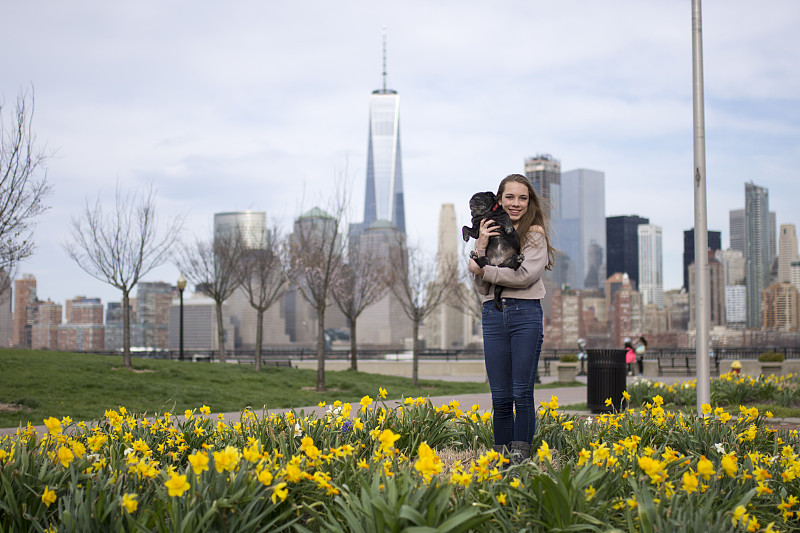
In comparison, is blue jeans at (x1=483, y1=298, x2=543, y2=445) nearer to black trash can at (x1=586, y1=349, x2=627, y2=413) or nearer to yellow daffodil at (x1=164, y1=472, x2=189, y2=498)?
yellow daffodil at (x1=164, y1=472, x2=189, y2=498)

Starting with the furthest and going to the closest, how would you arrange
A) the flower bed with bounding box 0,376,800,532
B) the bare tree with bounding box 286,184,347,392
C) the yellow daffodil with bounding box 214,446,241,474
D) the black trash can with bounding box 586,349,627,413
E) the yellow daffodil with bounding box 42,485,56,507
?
the bare tree with bounding box 286,184,347,392
the black trash can with bounding box 586,349,627,413
the yellow daffodil with bounding box 42,485,56,507
the yellow daffodil with bounding box 214,446,241,474
the flower bed with bounding box 0,376,800,532

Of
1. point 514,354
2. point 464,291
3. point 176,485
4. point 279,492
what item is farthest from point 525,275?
point 464,291

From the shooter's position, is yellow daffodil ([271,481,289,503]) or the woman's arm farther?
the woman's arm

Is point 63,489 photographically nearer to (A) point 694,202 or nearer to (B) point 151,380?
(A) point 694,202

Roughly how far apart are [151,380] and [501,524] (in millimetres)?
14249

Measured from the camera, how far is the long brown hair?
4891 millimetres

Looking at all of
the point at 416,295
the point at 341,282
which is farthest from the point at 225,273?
the point at 416,295

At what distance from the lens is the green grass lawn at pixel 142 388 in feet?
38.6

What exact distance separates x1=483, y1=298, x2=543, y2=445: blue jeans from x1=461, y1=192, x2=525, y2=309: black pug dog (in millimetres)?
113

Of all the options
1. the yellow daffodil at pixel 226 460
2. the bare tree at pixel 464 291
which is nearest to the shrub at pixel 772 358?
the bare tree at pixel 464 291

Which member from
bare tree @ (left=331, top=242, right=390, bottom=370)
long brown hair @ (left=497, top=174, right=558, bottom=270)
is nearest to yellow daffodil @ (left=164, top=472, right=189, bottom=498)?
long brown hair @ (left=497, top=174, right=558, bottom=270)

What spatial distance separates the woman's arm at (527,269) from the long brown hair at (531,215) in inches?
2.5

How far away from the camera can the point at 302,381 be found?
1970 centimetres

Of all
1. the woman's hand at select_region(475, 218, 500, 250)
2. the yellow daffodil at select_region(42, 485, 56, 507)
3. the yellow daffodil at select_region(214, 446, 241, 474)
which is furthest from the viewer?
the woman's hand at select_region(475, 218, 500, 250)
